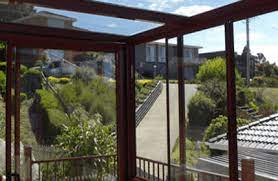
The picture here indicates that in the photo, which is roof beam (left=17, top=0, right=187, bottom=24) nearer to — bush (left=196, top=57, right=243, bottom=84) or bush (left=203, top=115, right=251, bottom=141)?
bush (left=196, top=57, right=243, bottom=84)

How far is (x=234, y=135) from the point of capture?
3.00m

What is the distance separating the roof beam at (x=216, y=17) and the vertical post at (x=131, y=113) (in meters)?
0.42

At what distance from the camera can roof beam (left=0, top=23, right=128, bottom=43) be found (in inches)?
147

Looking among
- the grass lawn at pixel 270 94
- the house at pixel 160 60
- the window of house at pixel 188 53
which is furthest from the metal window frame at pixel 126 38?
the grass lawn at pixel 270 94

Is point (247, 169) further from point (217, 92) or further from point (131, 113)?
point (131, 113)

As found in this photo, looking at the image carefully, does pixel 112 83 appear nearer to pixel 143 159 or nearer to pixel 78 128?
pixel 78 128

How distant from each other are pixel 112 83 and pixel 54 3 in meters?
1.77

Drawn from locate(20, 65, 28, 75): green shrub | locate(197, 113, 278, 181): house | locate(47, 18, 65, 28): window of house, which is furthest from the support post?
locate(197, 113, 278, 181): house

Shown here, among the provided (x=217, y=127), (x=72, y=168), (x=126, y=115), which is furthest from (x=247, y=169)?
(x=72, y=168)

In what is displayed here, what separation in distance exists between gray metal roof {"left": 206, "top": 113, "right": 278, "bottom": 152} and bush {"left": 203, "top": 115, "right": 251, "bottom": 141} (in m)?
0.07

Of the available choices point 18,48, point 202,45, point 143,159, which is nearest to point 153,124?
point 143,159

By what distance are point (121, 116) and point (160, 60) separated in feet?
3.41

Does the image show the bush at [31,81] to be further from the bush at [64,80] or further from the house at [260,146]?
the house at [260,146]

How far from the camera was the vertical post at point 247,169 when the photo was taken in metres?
2.84
